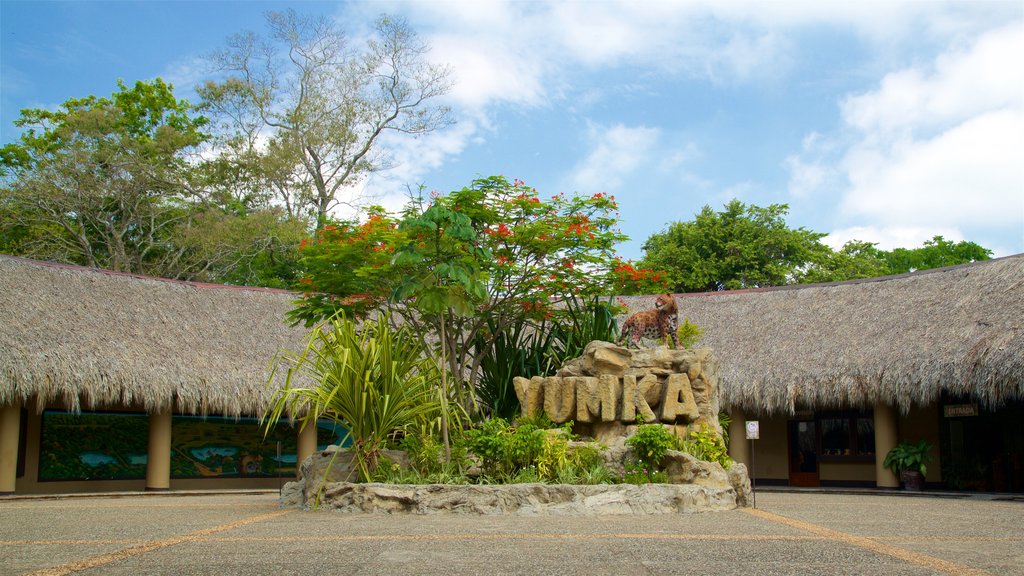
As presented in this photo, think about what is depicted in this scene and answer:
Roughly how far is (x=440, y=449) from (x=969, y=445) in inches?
477

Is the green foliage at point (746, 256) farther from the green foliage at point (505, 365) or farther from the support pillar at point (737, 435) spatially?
the green foliage at point (505, 365)

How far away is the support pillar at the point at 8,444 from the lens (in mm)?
14633

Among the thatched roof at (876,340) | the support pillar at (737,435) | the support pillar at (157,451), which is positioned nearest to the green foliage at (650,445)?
the thatched roof at (876,340)

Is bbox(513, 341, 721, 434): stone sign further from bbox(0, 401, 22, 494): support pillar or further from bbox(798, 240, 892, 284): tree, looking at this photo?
bbox(798, 240, 892, 284): tree

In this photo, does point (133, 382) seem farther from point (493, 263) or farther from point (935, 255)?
point (935, 255)

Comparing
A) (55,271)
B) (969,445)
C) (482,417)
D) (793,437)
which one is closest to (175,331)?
(55,271)

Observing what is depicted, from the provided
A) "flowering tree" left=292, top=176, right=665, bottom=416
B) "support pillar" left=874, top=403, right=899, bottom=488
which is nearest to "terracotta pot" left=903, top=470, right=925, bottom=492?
"support pillar" left=874, top=403, right=899, bottom=488

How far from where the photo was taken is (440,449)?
393 inches

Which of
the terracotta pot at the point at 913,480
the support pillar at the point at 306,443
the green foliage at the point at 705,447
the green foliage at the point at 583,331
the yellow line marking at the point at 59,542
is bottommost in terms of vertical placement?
the terracotta pot at the point at 913,480

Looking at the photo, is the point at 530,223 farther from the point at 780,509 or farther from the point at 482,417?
the point at 780,509

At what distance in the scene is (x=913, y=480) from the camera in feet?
54.6

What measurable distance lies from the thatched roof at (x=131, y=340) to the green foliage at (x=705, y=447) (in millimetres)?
6483

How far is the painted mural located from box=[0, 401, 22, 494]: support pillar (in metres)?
1.90

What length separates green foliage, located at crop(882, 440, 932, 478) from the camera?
54.3ft
